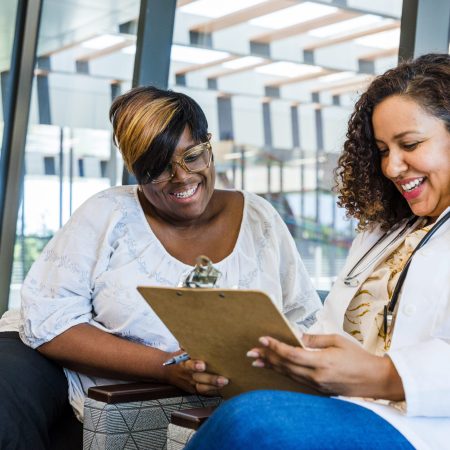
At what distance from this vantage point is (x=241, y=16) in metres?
4.57

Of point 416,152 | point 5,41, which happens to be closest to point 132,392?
point 416,152

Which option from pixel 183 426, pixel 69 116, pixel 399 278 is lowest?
pixel 183 426

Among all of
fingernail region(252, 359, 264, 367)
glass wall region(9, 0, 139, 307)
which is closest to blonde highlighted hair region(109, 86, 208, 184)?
fingernail region(252, 359, 264, 367)

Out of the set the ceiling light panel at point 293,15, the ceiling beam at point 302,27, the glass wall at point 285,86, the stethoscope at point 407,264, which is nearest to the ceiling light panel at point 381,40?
the glass wall at point 285,86

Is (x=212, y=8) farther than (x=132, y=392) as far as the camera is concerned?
Yes

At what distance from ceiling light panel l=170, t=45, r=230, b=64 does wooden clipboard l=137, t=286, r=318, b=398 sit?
323cm

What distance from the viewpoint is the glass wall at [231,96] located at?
177 inches

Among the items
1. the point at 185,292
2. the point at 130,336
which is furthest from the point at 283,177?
the point at 185,292

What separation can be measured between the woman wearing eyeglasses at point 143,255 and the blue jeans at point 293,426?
0.82 metres

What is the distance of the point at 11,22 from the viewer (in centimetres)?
548

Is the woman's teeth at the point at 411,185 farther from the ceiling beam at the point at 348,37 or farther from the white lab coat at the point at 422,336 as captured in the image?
the ceiling beam at the point at 348,37

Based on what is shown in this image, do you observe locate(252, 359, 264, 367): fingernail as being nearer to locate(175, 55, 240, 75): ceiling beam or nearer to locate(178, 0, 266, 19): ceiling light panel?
locate(178, 0, 266, 19): ceiling light panel

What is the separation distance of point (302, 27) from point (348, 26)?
1.20ft

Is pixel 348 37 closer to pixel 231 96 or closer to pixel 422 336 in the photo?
pixel 231 96
